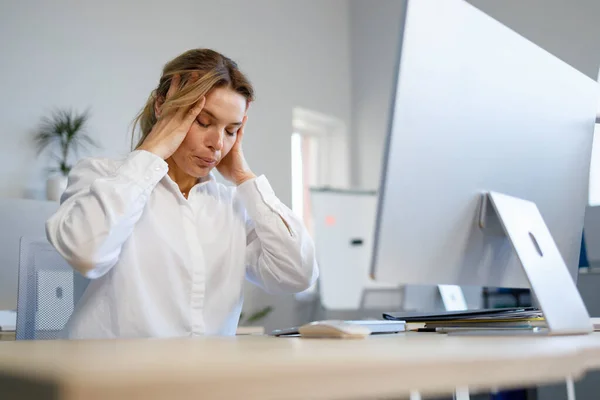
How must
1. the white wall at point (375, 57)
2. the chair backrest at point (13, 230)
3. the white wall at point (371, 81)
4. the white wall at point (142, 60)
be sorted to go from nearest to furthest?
the chair backrest at point (13, 230), the white wall at point (142, 60), the white wall at point (375, 57), the white wall at point (371, 81)

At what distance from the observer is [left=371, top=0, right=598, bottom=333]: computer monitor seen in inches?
37.8

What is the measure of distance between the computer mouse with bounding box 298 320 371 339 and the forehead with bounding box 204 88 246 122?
0.75 meters

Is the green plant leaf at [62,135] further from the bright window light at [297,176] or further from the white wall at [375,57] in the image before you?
the white wall at [375,57]

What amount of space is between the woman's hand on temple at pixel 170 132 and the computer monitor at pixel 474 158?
73 centimetres

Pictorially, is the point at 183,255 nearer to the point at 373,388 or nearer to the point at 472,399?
the point at 472,399

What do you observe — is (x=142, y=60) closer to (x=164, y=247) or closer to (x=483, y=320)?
(x=164, y=247)

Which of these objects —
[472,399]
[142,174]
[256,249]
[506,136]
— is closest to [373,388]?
[506,136]

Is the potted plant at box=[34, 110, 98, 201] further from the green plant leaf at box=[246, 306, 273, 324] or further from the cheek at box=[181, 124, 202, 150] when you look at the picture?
the cheek at box=[181, 124, 202, 150]

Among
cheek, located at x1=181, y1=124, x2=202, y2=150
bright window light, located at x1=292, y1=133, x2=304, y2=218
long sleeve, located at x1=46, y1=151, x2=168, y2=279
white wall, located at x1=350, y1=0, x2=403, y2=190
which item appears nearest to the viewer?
long sleeve, located at x1=46, y1=151, x2=168, y2=279

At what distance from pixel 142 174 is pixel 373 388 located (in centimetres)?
106

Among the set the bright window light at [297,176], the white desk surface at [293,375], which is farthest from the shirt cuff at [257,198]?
the bright window light at [297,176]

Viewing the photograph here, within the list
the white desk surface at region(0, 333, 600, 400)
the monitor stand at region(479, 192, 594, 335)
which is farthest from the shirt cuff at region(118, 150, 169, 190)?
the white desk surface at region(0, 333, 600, 400)

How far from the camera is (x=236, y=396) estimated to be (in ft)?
1.32

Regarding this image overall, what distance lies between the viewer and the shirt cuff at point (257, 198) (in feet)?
5.59
